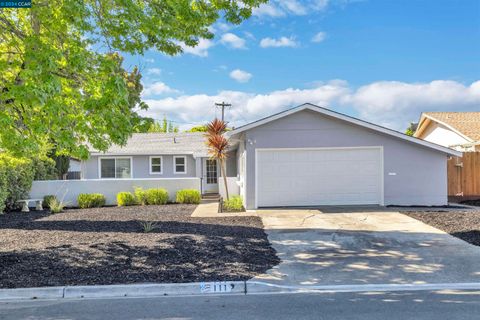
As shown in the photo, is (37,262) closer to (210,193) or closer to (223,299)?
(223,299)

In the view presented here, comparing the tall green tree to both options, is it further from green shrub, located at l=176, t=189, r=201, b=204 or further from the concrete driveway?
green shrub, located at l=176, t=189, r=201, b=204

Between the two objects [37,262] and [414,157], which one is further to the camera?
[414,157]

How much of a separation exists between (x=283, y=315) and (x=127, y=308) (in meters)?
2.06

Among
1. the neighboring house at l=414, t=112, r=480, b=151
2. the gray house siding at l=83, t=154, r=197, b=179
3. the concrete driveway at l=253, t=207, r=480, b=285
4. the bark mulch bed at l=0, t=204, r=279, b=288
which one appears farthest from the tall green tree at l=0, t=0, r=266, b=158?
the neighboring house at l=414, t=112, r=480, b=151

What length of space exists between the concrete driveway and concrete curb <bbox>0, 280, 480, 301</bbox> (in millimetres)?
198

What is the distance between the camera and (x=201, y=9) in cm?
914

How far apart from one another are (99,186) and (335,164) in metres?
10.9

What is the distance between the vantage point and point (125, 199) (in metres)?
17.0

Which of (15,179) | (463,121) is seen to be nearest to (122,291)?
(15,179)

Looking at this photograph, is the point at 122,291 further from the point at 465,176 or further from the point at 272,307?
the point at 465,176

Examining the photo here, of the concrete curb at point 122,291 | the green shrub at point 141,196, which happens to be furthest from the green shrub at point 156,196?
the concrete curb at point 122,291

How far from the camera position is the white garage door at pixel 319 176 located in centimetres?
1424

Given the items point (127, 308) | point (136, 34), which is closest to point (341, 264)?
point (127, 308)

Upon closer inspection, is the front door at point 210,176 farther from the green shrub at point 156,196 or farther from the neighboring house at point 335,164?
the neighboring house at point 335,164
